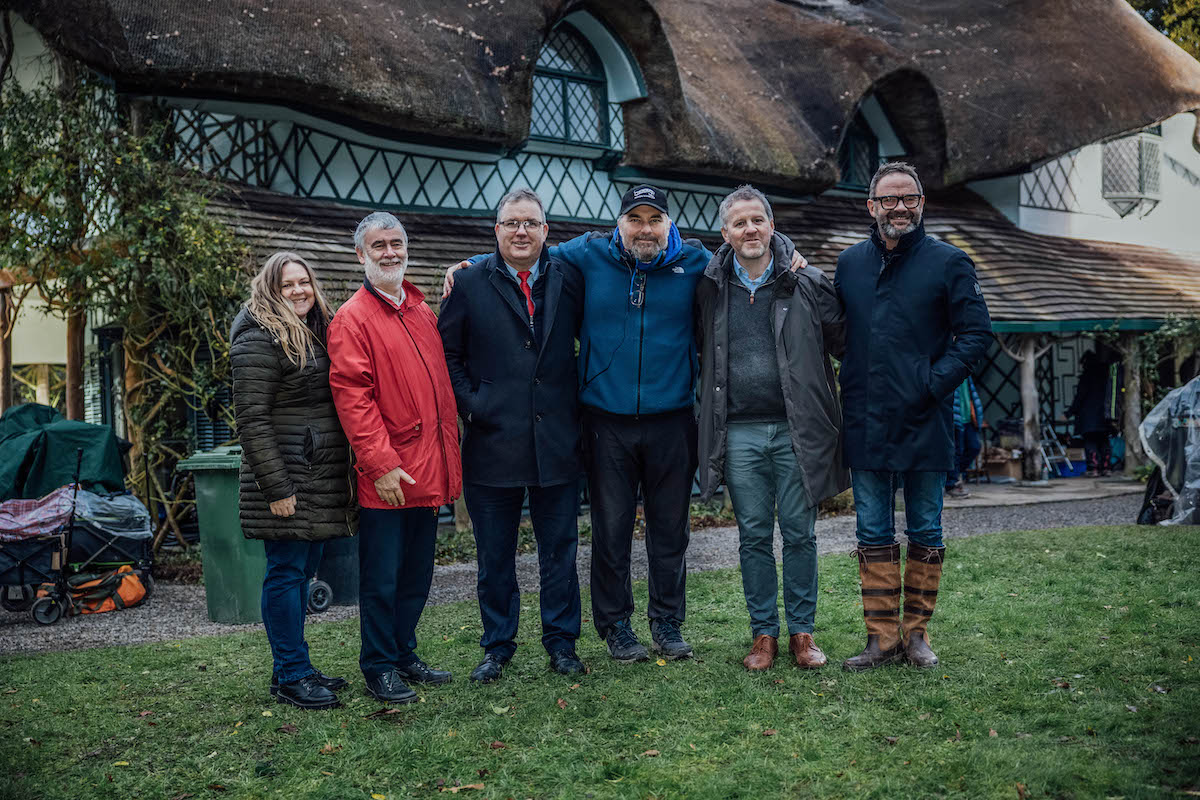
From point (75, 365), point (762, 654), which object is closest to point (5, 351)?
point (75, 365)

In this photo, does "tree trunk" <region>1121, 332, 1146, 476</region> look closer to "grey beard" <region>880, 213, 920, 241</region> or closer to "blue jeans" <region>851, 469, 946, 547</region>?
"blue jeans" <region>851, 469, 946, 547</region>

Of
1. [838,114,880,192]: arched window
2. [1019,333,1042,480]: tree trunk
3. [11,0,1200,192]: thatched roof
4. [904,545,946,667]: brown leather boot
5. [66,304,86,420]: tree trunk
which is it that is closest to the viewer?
[904,545,946,667]: brown leather boot

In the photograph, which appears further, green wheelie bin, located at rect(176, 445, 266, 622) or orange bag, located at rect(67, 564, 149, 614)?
orange bag, located at rect(67, 564, 149, 614)

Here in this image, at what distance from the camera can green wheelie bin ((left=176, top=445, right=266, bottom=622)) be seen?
688 centimetres

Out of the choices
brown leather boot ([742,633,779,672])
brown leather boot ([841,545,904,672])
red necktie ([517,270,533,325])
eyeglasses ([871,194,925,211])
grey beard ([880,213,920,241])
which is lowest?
brown leather boot ([742,633,779,672])

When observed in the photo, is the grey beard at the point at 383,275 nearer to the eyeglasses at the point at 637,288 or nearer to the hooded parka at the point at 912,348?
the eyeglasses at the point at 637,288

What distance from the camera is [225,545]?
698cm

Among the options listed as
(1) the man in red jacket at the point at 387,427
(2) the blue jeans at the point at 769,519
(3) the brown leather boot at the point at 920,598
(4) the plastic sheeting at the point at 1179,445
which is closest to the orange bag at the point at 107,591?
(1) the man in red jacket at the point at 387,427

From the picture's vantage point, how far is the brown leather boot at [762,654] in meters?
4.92

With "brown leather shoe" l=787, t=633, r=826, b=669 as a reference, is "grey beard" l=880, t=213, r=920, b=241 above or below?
above

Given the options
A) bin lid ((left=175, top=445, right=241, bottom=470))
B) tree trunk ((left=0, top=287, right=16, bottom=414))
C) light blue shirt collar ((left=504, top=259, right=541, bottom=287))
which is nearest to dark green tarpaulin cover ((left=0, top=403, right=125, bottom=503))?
bin lid ((left=175, top=445, right=241, bottom=470))

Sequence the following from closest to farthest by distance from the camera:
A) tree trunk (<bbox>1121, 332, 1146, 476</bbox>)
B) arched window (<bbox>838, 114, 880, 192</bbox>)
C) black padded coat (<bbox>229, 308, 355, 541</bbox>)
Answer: black padded coat (<bbox>229, 308, 355, 541</bbox>)
tree trunk (<bbox>1121, 332, 1146, 476</bbox>)
arched window (<bbox>838, 114, 880, 192</bbox>)

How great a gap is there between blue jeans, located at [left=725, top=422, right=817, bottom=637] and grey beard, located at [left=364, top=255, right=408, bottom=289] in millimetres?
1682

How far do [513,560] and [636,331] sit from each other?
122 cm
